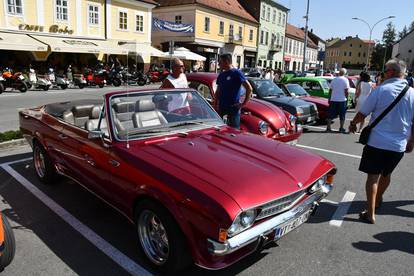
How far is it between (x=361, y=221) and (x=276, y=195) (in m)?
2.07

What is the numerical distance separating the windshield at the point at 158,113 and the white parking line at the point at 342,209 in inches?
73.6

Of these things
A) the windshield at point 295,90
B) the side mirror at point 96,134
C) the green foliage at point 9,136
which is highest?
the windshield at point 295,90

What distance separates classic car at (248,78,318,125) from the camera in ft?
30.6

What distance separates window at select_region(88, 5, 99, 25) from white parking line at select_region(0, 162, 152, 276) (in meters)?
26.0

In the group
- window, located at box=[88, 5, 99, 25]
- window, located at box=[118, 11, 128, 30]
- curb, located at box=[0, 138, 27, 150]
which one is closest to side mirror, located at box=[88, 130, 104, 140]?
curb, located at box=[0, 138, 27, 150]

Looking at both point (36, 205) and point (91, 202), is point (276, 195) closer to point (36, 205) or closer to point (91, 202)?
point (91, 202)

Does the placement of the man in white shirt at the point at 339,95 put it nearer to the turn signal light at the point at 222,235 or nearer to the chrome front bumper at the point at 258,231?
the chrome front bumper at the point at 258,231

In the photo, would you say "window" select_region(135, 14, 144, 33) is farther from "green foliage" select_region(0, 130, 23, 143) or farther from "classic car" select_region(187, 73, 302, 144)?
"classic car" select_region(187, 73, 302, 144)

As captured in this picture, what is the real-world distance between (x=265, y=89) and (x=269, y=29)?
50.2 meters

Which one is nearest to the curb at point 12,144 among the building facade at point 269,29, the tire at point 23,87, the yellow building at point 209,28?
the tire at point 23,87

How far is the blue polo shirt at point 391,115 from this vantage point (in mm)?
3904

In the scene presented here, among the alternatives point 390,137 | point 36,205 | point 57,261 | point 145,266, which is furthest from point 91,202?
point 390,137

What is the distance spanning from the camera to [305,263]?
130 inches

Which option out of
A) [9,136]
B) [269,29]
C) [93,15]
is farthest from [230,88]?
[269,29]
